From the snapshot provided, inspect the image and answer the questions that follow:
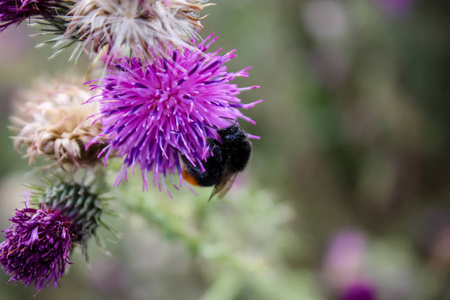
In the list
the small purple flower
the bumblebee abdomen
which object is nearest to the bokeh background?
the bumblebee abdomen

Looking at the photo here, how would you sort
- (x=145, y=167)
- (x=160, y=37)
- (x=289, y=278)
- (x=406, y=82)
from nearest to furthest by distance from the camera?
(x=160, y=37) < (x=145, y=167) < (x=289, y=278) < (x=406, y=82)

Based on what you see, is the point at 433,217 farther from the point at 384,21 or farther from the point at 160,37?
the point at 160,37

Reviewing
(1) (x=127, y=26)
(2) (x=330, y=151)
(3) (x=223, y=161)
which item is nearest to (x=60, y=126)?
(1) (x=127, y=26)

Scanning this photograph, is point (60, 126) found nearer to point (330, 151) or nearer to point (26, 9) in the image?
point (26, 9)

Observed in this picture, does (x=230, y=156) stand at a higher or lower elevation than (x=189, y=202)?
lower

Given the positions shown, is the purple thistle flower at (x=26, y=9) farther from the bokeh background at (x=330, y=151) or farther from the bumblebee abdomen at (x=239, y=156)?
the bokeh background at (x=330, y=151)

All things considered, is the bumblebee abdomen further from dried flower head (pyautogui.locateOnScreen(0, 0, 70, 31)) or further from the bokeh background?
the bokeh background

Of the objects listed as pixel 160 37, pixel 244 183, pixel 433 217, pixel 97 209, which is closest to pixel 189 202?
pixel 244 183
